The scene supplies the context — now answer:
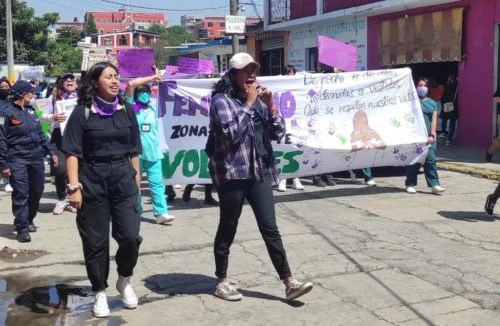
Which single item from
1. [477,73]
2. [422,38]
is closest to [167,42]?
[422,38]

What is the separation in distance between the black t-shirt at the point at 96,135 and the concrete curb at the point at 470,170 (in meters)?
8.01

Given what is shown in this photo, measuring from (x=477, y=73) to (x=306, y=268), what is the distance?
35.0 ft

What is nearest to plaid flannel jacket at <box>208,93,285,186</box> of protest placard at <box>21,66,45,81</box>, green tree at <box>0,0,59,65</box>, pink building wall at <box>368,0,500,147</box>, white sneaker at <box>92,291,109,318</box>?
white sneaker at <box>92,291,109,318</box>

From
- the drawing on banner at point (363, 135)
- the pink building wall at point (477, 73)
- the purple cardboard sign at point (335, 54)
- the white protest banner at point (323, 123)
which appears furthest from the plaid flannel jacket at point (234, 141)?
the pink building wall at point (477, 73)

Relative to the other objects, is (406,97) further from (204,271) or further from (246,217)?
(204,271)

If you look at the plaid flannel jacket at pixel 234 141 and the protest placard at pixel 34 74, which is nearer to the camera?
the plaid flannel jacket at pixel 234 141

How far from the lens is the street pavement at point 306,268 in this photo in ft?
15.5

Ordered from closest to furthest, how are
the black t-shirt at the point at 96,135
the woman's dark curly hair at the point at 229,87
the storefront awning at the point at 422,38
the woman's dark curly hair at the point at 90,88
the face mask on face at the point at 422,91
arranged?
1. the black t-shirt at the point at 96,135
2. the woman's dark curly hair at the point at 90,88
3. the woman's dark curly hair at the point at 229,87
4. the face mask on face at the point at 422,91
5. the storefront awning at the point at 422,38

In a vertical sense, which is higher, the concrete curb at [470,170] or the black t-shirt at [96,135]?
the black t-shirt at [96,135]

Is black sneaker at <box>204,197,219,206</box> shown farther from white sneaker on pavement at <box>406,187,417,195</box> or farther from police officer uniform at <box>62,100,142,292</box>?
police officer uniform at <box>62,100,142,292</box>

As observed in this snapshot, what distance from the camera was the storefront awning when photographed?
15.3 metres

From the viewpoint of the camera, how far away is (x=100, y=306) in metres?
4.74

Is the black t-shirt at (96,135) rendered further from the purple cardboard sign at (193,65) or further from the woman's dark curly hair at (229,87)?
the purple cardboard sign at (193,65)

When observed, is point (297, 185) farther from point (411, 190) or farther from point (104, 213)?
point (104, 213)
